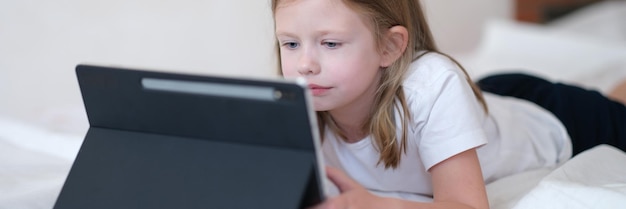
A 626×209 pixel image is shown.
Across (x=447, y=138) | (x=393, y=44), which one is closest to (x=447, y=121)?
(x=447, y=138)

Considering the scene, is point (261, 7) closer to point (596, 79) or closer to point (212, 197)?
point (596, 79)

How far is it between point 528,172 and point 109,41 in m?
0.99

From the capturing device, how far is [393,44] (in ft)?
3.18

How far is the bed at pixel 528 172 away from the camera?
869 mm

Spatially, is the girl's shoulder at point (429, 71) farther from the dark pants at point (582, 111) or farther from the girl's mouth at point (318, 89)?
the dark pants at point (582, 111)

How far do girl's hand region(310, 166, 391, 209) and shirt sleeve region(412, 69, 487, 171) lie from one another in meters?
0.18

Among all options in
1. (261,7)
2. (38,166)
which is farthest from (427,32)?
(261,7)

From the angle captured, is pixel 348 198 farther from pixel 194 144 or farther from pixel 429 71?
pixel 429 71

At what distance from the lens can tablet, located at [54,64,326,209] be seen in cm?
66

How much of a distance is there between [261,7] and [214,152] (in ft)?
3.71

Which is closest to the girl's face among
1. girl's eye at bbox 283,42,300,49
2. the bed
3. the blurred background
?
girl's eye at bbox 283,42,300,49

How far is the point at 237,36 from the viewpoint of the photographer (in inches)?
74.0

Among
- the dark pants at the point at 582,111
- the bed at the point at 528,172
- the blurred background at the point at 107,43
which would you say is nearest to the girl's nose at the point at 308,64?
the bed at the point at 528,172

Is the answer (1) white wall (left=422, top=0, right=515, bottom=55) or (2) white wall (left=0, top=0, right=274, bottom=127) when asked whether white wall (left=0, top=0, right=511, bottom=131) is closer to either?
(2) white wall (left=0, top=0, right=274, bottom=127)
